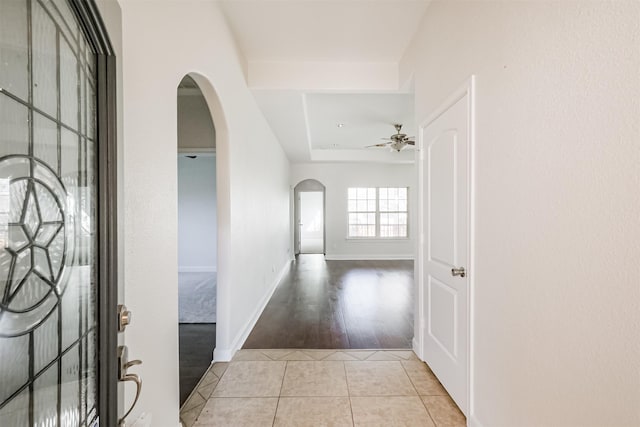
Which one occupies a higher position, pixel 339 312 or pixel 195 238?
pixel 195 238

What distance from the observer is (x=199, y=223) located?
255 inches

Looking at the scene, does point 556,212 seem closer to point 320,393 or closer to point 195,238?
point 320,393

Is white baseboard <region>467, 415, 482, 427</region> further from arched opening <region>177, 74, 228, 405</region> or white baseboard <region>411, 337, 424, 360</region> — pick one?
arched opening <region>177, 74, 228, 405</region>

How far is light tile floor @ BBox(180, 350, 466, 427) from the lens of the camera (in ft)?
5.87

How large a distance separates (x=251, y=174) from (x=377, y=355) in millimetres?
2343

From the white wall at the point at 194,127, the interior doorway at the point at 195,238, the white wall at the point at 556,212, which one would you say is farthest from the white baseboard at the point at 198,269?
the white wall at the point at 556,212

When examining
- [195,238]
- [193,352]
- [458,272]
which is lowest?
[193,352]

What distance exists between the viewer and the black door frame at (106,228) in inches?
30.9

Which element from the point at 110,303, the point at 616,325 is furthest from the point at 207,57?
the point at 616,325

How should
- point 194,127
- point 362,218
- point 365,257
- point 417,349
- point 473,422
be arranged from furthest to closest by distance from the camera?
point 362,218 → point 365,257 → point 194,127 → point 417,349 → point 473,422

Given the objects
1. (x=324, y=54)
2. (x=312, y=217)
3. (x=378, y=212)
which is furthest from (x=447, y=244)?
(x=312, y=217)

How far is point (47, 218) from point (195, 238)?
20.5 feet

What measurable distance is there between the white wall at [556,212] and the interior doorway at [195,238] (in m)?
2.11

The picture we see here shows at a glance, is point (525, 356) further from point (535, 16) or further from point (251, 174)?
point (251, 174)
